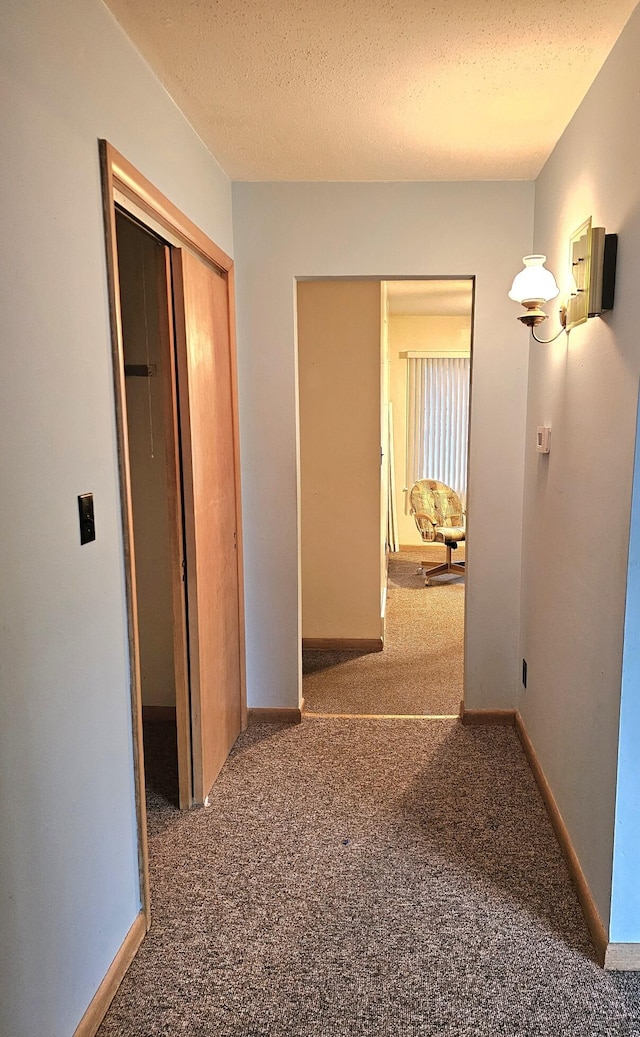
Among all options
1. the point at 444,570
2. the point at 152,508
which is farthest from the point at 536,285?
the point at 444,570

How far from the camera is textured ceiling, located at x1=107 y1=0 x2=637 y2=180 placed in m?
1.74

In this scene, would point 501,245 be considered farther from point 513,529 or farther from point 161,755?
point 161,755

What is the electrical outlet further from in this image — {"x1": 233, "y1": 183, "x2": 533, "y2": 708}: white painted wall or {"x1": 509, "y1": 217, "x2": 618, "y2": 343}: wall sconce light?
{"x1": 233, "y1": 183, "x2": 533, "y2": 708}: white painted wall

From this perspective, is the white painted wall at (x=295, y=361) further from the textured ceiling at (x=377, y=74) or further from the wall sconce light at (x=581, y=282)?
the wall sconce light at (x=581, y=282)

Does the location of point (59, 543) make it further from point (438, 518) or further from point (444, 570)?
point (438, 518)

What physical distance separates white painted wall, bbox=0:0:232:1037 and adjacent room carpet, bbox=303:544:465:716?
6.22 ft

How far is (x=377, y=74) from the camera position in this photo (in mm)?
2051

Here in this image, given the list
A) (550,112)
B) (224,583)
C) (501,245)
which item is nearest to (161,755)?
(224,583)

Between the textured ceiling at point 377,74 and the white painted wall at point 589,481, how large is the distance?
135 mm

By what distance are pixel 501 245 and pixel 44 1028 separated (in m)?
3.07

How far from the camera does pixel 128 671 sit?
1.87 metres

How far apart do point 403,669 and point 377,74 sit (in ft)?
9.98

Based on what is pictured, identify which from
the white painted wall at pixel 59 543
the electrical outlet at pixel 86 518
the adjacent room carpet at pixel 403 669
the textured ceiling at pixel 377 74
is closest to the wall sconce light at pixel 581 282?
the textured ceiling at pixel 377 74

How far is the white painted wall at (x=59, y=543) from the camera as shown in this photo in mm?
1292
